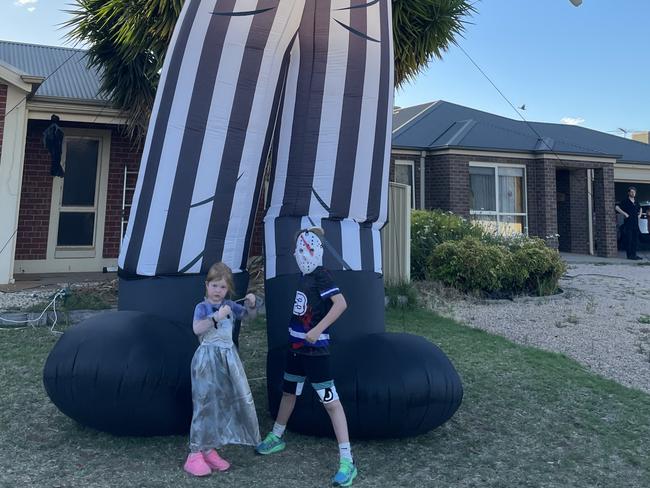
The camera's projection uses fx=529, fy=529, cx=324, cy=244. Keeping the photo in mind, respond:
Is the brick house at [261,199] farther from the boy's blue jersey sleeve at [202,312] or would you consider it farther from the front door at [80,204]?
the boy's blue jersey sleeve at [202,312]

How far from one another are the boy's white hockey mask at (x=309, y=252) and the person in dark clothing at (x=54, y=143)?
660cm

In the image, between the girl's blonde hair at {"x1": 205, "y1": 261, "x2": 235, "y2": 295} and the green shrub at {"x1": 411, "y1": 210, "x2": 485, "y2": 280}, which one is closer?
the girl's blonde hair at {"x1": 205, "y1": 261, "x2": 235, "y2": 295}

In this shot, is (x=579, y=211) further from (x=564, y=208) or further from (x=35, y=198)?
(x=35, y=198)

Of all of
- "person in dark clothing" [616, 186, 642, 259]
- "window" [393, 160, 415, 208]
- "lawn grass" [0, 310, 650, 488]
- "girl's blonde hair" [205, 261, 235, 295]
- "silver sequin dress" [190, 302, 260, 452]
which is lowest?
"lawn grass" [0, 310, 650, 488]

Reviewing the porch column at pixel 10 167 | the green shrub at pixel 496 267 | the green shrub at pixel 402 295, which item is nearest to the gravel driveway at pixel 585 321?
the green shrub at pixel 496 267

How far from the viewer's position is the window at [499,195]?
13648mm

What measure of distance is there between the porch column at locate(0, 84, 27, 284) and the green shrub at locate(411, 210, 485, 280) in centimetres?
587

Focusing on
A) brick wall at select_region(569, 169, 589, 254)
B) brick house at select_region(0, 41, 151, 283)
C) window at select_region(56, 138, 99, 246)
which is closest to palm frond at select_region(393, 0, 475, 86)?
brick house at select_region(0, 41, 151, 283)

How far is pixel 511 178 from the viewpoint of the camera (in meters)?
14.1

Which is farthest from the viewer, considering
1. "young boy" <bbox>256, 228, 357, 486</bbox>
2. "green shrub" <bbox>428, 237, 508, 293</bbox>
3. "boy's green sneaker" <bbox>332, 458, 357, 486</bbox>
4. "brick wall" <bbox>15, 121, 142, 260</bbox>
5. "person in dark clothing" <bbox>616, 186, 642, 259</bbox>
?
"person in dark clothing" <bbox>616, 186, 642, 259</bbox>

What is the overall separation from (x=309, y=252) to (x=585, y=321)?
5.06m

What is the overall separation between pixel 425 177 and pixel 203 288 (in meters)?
11.3

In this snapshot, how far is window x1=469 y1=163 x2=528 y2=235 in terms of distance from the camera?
13648mm

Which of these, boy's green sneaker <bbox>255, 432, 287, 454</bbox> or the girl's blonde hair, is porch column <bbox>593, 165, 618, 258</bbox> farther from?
the girl's blonde hair
